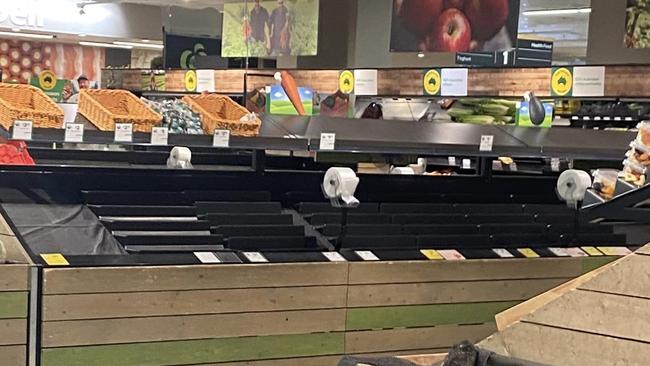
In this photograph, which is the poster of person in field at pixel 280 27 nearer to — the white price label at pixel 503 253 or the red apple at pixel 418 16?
the red apple at pixel 418 16

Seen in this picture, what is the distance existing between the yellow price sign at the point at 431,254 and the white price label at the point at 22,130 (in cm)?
192

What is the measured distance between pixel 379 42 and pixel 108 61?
25.8 ft

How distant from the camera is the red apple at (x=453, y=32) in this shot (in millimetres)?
6944

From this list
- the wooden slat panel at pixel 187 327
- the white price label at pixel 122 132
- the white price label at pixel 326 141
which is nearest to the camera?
the wooden slat panel at pixel 187 327

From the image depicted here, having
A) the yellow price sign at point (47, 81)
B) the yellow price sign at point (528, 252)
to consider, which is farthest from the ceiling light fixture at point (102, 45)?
the yellow price sign at point (528, 252)

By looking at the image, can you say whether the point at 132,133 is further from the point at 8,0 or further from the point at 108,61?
the point at 108,61

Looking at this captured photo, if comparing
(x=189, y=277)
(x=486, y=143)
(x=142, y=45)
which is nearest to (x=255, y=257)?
(x=189, y=277)

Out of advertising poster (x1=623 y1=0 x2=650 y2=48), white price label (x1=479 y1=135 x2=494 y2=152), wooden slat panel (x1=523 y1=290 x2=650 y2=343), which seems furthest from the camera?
advertising poster (x1=623 y1=0 x2=650 y2=48)

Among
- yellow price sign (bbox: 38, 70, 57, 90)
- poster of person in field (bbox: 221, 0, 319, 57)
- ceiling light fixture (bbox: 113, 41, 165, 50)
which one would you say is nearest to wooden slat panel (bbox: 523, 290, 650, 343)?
poster of person in field (bbox: 221, 0, 319, 57)

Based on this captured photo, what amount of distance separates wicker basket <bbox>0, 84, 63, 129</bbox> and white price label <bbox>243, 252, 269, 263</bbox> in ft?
3.13

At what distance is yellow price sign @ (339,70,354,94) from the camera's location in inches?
354

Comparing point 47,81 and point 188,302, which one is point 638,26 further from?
point 47,81

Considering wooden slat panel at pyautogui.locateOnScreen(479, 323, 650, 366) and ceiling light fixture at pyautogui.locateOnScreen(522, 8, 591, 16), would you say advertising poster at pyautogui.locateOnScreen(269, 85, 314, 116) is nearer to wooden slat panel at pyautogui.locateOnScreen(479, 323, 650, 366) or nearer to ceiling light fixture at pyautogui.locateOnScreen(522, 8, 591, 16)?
wooden slat panel at pyautogui.locateOnScreen(479, 323, 650, 366)

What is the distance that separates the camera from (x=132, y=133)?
3814mm
